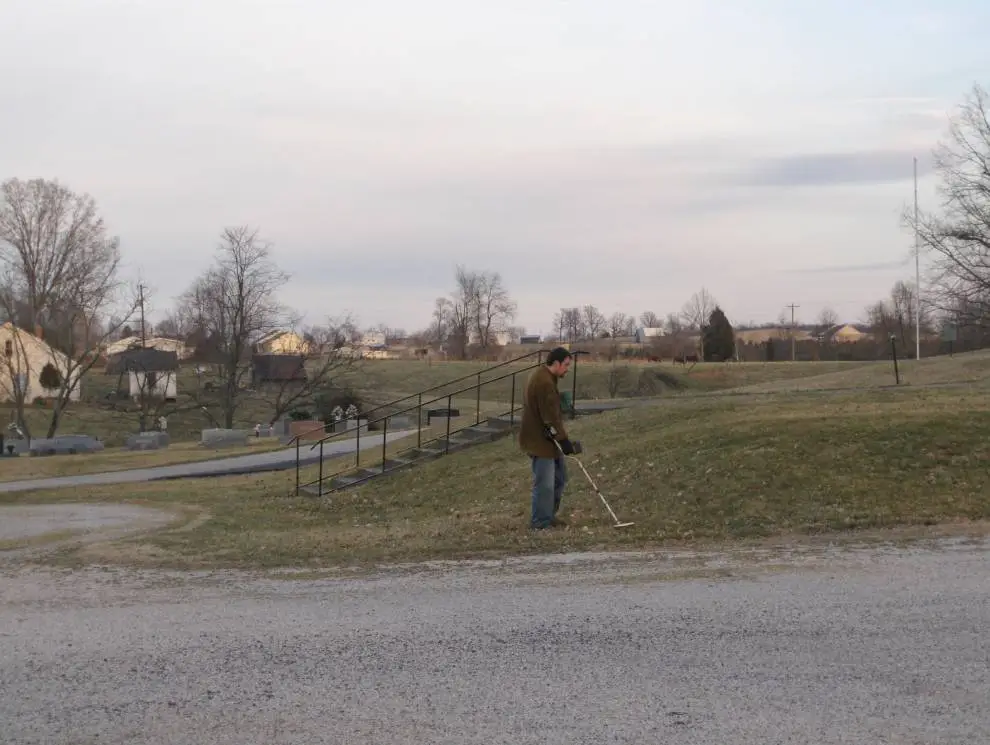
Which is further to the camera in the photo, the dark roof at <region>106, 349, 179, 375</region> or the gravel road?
the dark roof at <region>106, 349, 179, 375</region>

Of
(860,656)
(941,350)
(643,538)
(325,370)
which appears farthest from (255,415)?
(860,656)

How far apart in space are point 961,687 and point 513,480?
1005cm

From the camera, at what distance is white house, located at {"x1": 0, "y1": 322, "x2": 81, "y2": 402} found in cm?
5881

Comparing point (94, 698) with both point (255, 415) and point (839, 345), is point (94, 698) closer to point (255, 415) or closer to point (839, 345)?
point (255, 415)

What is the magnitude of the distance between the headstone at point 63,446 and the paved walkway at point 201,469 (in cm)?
1039

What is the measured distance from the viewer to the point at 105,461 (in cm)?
3347

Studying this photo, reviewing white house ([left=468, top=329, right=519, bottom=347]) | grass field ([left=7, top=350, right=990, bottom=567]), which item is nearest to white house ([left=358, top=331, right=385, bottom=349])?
white house ([left=468, top=329, right=519, bottom=347])

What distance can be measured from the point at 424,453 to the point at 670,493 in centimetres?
755

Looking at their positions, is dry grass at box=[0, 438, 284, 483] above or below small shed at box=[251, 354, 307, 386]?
below

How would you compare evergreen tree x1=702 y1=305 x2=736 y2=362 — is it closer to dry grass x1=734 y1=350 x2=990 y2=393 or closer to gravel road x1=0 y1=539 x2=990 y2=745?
dry grass x1=734 y1=350 x2=990 y2=393

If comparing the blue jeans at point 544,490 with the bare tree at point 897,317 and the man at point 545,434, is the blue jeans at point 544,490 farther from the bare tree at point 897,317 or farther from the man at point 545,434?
the bare tree at point 897,317

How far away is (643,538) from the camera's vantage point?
398 inches

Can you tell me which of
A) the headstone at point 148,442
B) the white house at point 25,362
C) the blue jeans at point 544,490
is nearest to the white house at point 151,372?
the white house at point 25,362

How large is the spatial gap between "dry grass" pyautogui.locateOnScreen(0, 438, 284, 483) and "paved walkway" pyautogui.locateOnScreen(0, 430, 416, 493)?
44.4 inches
